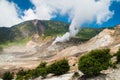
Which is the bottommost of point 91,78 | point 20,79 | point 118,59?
point 91,78

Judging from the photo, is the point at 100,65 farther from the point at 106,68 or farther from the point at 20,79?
the point at 20,79

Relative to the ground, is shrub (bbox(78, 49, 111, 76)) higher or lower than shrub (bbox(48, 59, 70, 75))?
lower

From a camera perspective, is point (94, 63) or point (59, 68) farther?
point (59, 68)

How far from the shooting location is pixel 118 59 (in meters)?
71.6

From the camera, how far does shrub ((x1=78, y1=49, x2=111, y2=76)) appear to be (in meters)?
64.9

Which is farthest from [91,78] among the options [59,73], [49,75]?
[49,75]

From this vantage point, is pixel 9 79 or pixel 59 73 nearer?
pixel 59 73

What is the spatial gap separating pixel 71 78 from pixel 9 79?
45589 millimetres

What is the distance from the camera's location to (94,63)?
65438mm

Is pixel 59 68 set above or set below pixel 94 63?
above

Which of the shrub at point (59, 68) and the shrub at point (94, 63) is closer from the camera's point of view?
the shrub at point (94, 63)

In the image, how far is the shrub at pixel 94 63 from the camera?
6488 cm

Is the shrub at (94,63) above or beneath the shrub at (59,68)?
beneath

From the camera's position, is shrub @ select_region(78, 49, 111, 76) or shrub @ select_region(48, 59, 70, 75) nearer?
shrub @ select_region(78, 49, 111, 76)
